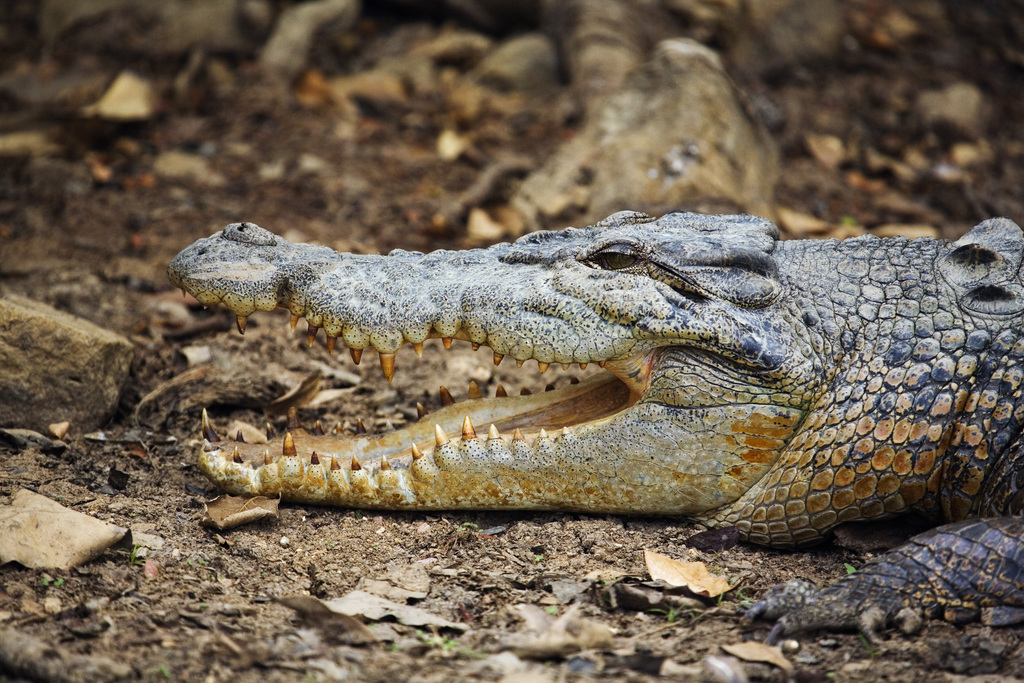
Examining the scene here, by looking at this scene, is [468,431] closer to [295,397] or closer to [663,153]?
[295,397]

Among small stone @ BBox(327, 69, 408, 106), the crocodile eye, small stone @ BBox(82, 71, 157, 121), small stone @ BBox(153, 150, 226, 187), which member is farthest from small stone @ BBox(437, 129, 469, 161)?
the crocodile eye

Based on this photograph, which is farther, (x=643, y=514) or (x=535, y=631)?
(x=643, y=514)

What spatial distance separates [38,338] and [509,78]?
5048 millimetres

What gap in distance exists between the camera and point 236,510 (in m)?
3.19

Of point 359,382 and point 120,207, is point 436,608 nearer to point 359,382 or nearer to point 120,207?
point 359,382

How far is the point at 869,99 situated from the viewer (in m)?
7.70

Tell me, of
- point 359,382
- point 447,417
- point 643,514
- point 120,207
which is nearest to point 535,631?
point 643,514

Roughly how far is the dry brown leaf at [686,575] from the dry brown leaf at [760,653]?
12.4 inches

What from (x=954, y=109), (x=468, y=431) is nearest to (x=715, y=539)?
(x=468, y=431)

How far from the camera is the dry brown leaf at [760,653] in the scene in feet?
8.19

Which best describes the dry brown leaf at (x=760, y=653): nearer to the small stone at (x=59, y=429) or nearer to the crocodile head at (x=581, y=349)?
the crocodile head at (x=581, y=349)

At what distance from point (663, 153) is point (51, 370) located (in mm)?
3880

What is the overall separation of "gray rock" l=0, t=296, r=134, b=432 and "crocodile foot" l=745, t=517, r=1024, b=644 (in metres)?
2.81

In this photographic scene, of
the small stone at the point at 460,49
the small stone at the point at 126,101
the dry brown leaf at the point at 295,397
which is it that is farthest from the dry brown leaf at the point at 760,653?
the small stone at the point at 460,49
